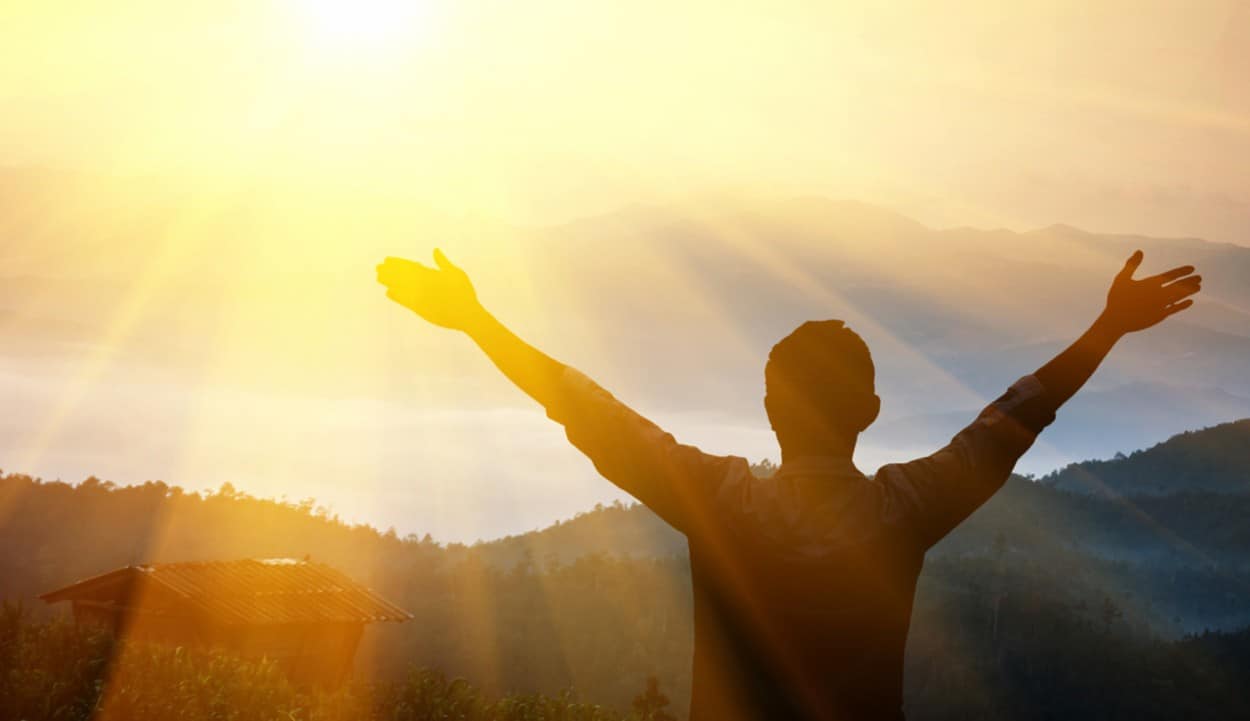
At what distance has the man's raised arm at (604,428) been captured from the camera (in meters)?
3.12

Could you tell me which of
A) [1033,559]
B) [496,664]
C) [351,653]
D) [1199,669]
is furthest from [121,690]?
[1033,559]

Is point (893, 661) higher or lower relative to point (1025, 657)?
lower

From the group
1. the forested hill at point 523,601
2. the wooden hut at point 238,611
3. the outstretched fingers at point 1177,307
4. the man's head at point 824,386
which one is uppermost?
the forested hill at point 523,601

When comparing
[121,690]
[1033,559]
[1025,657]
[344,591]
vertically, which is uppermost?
[1033,559]

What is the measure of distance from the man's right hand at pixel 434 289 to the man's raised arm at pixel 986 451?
1.14m

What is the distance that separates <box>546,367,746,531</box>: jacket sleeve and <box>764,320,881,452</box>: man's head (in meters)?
0.22

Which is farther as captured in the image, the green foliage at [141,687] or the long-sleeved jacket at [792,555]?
the green foliage at [141,687]

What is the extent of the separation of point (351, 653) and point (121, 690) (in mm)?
30335

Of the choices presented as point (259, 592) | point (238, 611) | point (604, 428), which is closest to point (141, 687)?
point (604, 428)

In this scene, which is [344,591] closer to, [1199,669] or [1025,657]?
[1025,657]

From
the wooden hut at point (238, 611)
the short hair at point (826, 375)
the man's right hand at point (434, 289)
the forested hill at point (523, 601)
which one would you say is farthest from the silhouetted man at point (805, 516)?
the forested hill at point (523, 601)

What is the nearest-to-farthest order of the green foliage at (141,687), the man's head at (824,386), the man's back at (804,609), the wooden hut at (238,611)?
1. the man's back at (804,609)
2. the man's head at (824,386)
3. the green foliage at (141,687)
4. the wooden hut at (238,611)

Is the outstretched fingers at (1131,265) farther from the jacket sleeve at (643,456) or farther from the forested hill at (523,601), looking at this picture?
the forested hill at (523,601)

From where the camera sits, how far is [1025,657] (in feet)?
354
